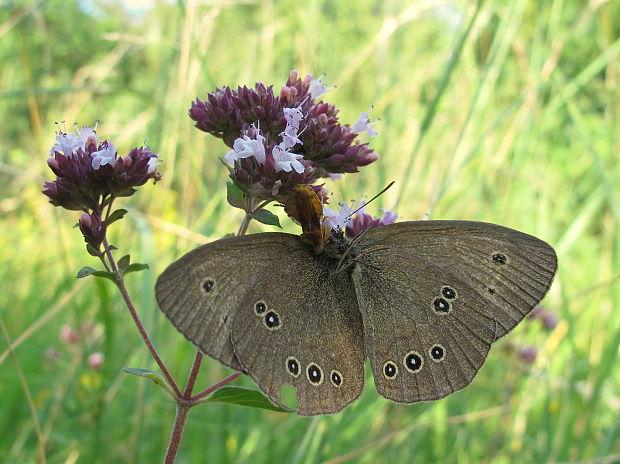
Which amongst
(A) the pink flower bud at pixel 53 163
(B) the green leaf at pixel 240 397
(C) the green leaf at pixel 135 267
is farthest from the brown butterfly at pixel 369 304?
(A) the pink flower bud at pixel 53 163

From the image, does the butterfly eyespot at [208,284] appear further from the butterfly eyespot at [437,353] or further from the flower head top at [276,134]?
the butterfly eyespot at [437,353]

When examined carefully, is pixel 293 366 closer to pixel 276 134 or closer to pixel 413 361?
pixel 413 361

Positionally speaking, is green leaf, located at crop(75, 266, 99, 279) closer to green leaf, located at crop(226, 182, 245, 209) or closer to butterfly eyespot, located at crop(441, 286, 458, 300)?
green leaf, located at crop(226, 182, 245, 209)

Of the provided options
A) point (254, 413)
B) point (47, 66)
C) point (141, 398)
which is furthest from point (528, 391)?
point (47, 66)

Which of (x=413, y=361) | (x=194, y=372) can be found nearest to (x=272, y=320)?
(x=194, y=372)

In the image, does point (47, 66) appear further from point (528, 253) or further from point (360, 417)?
point (528, 253)
